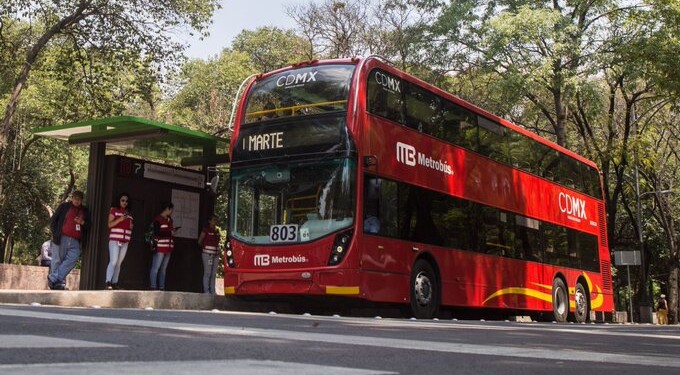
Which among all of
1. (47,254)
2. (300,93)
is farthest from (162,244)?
(47,254)

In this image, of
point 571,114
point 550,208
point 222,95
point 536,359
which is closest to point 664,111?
point 571,114

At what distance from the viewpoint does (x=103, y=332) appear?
498 centimetres

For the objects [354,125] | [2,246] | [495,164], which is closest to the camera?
[354,125]

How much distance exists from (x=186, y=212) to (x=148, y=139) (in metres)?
1.95

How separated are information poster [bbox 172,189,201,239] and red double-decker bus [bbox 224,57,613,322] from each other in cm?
270

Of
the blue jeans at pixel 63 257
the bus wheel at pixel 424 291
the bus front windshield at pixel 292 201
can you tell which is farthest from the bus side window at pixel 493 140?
the blue jeans at pixel 63 257

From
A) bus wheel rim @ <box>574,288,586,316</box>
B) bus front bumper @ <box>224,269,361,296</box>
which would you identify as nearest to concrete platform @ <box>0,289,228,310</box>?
bus front bumper @ <box>224,269,361,296</box>

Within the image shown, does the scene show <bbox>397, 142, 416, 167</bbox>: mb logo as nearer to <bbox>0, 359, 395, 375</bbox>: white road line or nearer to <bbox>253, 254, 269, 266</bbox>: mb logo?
<bbox>253, 254, 269, 266</bbox>: mb logo

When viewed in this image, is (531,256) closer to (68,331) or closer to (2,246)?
(68,331)

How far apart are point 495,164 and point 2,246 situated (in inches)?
1137

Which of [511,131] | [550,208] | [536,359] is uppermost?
[511,131]

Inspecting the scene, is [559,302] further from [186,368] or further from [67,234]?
[186,368]

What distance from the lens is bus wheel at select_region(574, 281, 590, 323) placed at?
60.1 feet

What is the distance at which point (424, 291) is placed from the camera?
12.9m
